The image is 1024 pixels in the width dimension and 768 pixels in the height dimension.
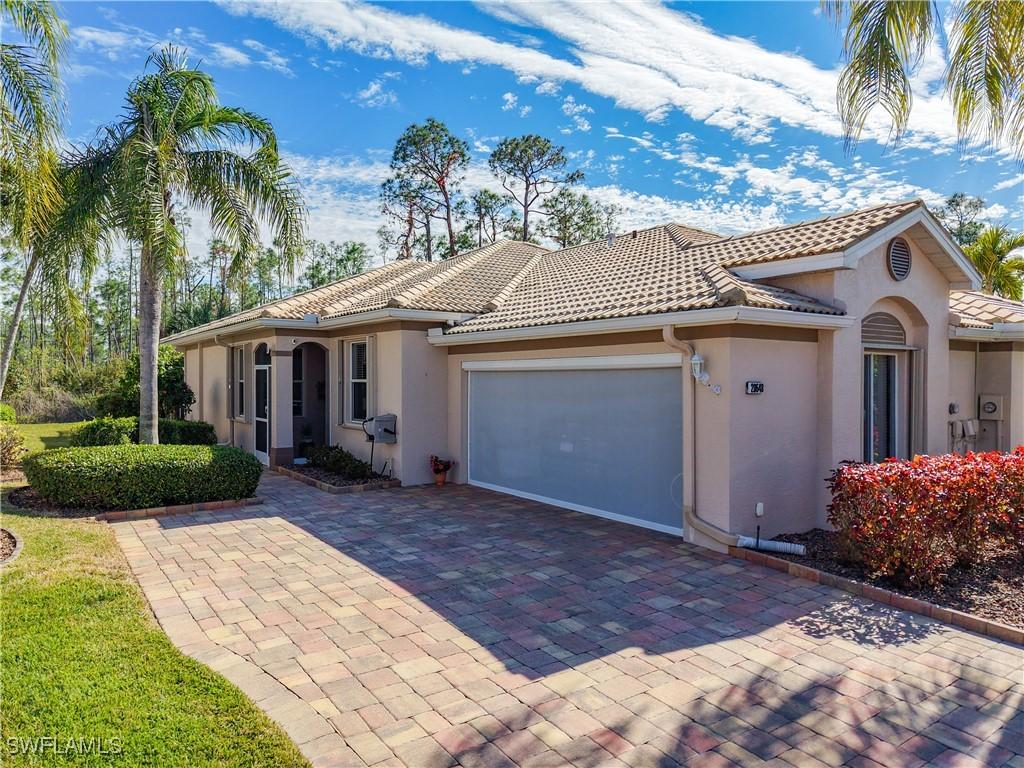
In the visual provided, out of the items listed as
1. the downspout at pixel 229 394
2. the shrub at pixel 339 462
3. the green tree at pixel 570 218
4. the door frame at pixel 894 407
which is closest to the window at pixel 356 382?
the shrub at pixel 339 462

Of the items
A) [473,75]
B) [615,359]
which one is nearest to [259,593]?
[615,359]

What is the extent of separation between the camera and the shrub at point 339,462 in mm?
13523

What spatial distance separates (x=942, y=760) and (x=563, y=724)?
236cm

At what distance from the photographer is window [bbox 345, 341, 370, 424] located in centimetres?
1464

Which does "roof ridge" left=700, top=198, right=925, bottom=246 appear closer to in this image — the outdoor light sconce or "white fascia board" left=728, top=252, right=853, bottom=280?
"white fascia board" left=728, top=252, right=853, bottom=280

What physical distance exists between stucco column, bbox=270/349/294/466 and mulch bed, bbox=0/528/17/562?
676cm

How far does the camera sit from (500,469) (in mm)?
12492

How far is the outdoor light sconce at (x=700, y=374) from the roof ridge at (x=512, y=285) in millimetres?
5985

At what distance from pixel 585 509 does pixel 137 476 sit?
290 inches

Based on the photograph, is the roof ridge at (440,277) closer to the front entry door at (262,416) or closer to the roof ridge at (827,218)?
the front entry door at (262,416)

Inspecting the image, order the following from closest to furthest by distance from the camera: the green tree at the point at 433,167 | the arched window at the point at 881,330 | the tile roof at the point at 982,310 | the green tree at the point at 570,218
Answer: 1. the arched window at the point at 881,330
2. the tile roof at the point at 982,310
3. the green tree at the point at 433,167
4. the green tree at the point at 570,218

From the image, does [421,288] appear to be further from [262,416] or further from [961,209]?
[961,209]

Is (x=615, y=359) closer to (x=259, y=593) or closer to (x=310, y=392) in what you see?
(x=259, y=593)

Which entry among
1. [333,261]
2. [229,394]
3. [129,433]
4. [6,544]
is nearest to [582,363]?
[6,544]
